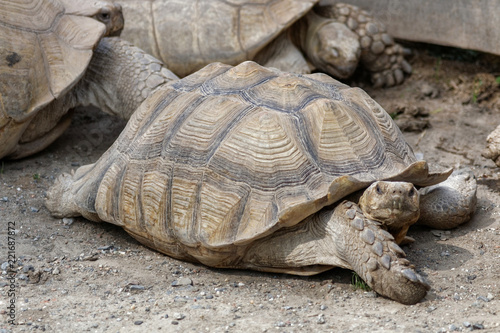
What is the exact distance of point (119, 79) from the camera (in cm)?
496

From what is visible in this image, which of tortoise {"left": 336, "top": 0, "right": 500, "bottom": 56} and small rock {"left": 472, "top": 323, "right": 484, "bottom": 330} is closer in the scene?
small rock {"left": 472, "top": 323, "right": 484, "bottom": 330}

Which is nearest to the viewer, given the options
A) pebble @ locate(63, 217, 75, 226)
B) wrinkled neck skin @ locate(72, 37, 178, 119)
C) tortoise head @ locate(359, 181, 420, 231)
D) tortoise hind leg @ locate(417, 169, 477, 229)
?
tortoise head @ locate(359, 181, 420, 231)

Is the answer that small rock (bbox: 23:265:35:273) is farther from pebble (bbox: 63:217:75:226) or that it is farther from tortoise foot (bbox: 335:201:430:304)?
tortoise foot (bbox: 335:201:430:304)

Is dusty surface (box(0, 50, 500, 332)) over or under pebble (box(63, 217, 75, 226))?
over

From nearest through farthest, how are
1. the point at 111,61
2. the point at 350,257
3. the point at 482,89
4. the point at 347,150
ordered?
the point at 350,257 → the point at 347,150 → the point at 111,61 → the point at 482,89

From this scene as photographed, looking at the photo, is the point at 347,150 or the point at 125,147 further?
the point at 125,147

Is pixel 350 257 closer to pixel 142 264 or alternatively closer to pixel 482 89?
pixel 142 264

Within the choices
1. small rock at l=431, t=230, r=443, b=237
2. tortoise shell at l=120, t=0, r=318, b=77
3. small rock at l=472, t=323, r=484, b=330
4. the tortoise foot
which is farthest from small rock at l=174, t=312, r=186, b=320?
tortoise shell at l=120, t=0, r=318, b=77

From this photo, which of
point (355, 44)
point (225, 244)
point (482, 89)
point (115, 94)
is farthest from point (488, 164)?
point (115, 94)

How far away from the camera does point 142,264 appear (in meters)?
3.55

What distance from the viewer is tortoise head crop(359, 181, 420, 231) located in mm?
3041

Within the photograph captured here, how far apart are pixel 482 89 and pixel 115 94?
3082mm

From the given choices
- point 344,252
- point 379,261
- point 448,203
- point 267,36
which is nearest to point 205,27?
point 267,36

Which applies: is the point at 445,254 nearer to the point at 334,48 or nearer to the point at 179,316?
the point at 179,316
